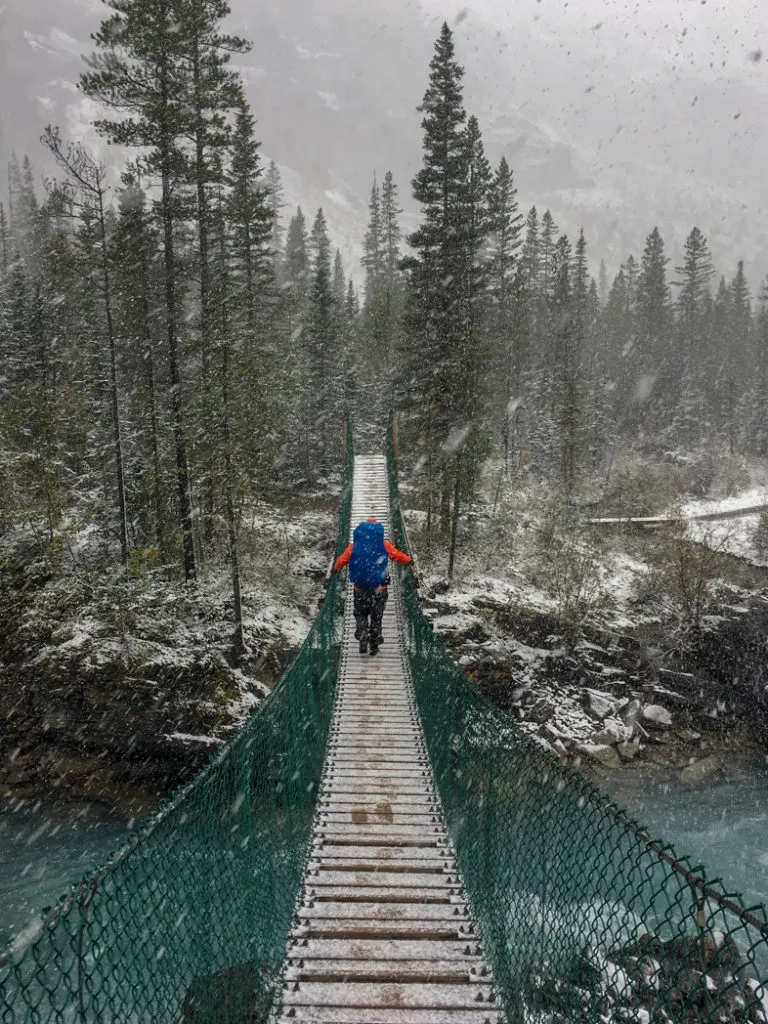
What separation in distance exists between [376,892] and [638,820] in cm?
752

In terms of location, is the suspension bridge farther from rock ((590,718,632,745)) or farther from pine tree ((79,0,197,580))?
pine tree ((79,0,197,580))

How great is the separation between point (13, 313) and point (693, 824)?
85.1 feet

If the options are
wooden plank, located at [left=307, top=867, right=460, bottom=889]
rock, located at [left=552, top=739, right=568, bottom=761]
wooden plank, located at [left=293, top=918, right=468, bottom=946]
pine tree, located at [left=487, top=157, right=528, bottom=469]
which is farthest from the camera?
pine tree, located at [left=487, top=157, right=528, bottom=469]

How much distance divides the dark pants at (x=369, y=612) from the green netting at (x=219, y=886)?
1.86 m

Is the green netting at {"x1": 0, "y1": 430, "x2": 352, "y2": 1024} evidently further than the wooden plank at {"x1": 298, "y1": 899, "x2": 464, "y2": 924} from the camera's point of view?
No

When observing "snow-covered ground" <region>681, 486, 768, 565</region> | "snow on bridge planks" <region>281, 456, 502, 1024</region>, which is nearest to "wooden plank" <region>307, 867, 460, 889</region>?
"snow on bridge planks" <region>281, 456, 502, 1024</region>

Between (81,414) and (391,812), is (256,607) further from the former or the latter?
(391,812)

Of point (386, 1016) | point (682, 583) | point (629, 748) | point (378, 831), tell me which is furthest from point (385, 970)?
point (682, 583)

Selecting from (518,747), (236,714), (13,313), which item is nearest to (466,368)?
(236,714)

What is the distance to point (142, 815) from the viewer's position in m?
10.2

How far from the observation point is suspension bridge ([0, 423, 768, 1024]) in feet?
8.91

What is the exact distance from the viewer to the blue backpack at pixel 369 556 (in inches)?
303

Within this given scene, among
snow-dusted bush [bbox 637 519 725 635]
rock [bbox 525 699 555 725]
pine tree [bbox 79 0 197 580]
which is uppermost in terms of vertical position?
pine tree [bbox 79 0 197 580]

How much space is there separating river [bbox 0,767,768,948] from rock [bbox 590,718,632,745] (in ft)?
2.71
